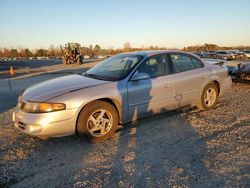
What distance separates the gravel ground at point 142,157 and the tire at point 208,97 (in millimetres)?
668

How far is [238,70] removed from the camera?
9875 millimetres

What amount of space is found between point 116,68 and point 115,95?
0.96 metres

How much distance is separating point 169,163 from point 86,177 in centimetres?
114

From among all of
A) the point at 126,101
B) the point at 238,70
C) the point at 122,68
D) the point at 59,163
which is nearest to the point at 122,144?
the point at 126,101

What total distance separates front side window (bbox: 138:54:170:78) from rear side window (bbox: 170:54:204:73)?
0.22m

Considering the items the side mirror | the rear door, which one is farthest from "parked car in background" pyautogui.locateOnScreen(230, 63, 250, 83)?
the side mirror

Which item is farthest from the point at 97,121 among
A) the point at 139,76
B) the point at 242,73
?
the point at 242,73

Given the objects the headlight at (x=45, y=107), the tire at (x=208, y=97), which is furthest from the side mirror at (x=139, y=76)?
the tire at (x=208, y=97)

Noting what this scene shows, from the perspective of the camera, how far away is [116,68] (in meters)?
5.30

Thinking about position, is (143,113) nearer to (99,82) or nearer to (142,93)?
(142,93)

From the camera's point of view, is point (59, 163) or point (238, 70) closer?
point (59, 163)

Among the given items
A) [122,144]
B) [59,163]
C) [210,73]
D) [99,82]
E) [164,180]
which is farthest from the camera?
[210,73]

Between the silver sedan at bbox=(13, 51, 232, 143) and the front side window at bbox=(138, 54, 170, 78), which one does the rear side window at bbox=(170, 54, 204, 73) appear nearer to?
the silver sedan at bbox=(13, 51, 232, 143)

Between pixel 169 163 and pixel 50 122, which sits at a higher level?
pixel 50 122
